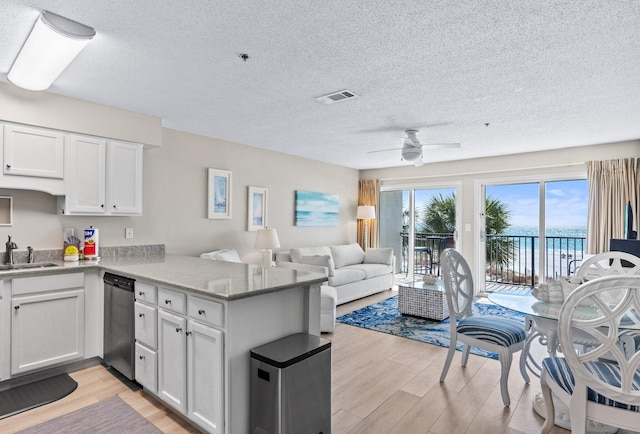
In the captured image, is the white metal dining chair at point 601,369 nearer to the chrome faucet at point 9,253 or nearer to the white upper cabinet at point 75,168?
the white upper cabinet at point 75,168

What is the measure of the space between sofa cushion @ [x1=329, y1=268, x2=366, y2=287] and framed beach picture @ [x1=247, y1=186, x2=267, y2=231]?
135 centimetres

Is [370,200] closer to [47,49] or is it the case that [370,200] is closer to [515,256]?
[515,256]

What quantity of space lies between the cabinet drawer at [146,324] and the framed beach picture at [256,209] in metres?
2.64

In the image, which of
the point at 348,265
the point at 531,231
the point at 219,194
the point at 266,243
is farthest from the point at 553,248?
the point at 219,194

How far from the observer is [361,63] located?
8.11 ft

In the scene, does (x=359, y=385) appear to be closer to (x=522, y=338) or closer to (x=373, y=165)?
(x=522, y=338)

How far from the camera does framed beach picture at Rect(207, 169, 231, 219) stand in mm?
4625

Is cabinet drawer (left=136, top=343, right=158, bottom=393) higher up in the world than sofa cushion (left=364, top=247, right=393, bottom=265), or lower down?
lower down

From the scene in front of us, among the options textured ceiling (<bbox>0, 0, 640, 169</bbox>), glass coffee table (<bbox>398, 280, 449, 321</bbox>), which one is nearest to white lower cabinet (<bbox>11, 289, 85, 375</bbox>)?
textured ceiling (<bbox>0, 0, 640, 169</bbox>)

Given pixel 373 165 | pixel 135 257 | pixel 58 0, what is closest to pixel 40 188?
pixel 135 257

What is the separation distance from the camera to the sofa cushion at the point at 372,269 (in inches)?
231

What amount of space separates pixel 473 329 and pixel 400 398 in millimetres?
776

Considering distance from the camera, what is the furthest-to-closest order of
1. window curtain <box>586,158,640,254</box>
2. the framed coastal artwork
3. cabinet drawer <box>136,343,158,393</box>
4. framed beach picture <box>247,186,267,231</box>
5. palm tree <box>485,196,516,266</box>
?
palm tree <box>485,196,516,266</box> < the framed coastal artwork < framed beach picture <box>247,186,267,231</box> < window curtain <box>586,158,640,254</box> < cabinet drawer <box>136,343,158,393</box>

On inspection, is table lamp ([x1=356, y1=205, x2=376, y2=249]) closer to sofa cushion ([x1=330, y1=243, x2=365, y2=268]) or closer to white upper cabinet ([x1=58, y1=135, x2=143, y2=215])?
sofa cushion ([x1=330, y1=243, x2=365, y2=268])
